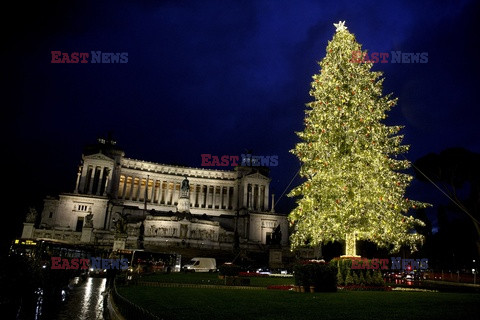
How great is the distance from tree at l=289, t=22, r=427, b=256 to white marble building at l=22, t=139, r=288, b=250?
27.3m

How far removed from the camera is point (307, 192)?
70.7ft

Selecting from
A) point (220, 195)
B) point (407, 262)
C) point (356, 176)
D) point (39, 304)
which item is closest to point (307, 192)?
point (356, 176)

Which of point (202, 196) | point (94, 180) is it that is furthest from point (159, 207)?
point (94, 180)

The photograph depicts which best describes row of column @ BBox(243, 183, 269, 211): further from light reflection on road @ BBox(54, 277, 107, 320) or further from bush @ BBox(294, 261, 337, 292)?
bush @ BBox(294, 261, 337, 292)

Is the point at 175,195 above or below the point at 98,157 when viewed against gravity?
below

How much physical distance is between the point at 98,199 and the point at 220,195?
33.0 metres

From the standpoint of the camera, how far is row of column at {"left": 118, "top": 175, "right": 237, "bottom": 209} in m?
88.6

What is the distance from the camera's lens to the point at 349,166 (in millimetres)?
20469

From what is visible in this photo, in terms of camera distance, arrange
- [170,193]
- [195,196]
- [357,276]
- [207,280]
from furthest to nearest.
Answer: [195,196]
[170,193]
[207,280]
[357,276]

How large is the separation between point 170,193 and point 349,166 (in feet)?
249

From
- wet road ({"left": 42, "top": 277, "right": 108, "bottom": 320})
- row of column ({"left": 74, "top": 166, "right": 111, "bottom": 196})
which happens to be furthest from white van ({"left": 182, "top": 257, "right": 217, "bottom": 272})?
row of column ({"left": 74, "top": 166, "right": 111, "bottom": 196})

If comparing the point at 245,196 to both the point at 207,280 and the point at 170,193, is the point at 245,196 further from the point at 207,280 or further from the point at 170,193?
the point at 207,280

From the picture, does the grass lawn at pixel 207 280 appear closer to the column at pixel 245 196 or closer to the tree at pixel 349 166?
the tree at pixel 349 166

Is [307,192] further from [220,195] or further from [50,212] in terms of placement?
[220,195]
